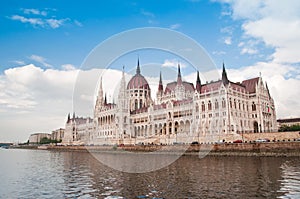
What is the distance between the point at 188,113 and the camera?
96.8 meters

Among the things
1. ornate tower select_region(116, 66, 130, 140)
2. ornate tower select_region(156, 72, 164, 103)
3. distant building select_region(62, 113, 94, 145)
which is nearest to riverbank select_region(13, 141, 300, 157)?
ornate tower select_region(116, 66, 130, 140)

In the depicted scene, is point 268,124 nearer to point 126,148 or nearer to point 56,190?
point 126,148

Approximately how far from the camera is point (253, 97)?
88.0 meters

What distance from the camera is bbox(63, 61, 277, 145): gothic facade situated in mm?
81812

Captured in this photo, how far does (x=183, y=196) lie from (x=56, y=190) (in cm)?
976

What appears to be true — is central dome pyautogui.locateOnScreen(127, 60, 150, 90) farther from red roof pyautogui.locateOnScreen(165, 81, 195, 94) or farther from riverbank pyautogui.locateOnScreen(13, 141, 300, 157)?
riverbank pyautogui.locateOnScreen(13, 141, 300, 157)

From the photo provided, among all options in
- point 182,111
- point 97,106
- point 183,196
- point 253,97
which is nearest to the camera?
point 183,196

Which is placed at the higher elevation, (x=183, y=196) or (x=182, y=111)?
(x=182, y=111)

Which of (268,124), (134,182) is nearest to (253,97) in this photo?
(268,124)

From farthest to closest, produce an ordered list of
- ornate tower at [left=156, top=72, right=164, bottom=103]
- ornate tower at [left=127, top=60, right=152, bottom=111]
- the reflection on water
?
ornate tower at [left=127, top=60, right=152, bottom=111] → ornate tower at [left=156, top=72, right=164, bottom=103] → the reflection on water

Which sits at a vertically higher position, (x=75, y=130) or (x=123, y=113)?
(x=123, y=113)

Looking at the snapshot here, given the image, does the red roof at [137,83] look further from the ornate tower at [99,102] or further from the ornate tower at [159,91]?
the ornate tower at [99,102]

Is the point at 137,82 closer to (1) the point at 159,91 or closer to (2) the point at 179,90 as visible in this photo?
(1) the point at 159,91

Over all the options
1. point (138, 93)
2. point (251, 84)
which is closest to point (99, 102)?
point (138, 93)
